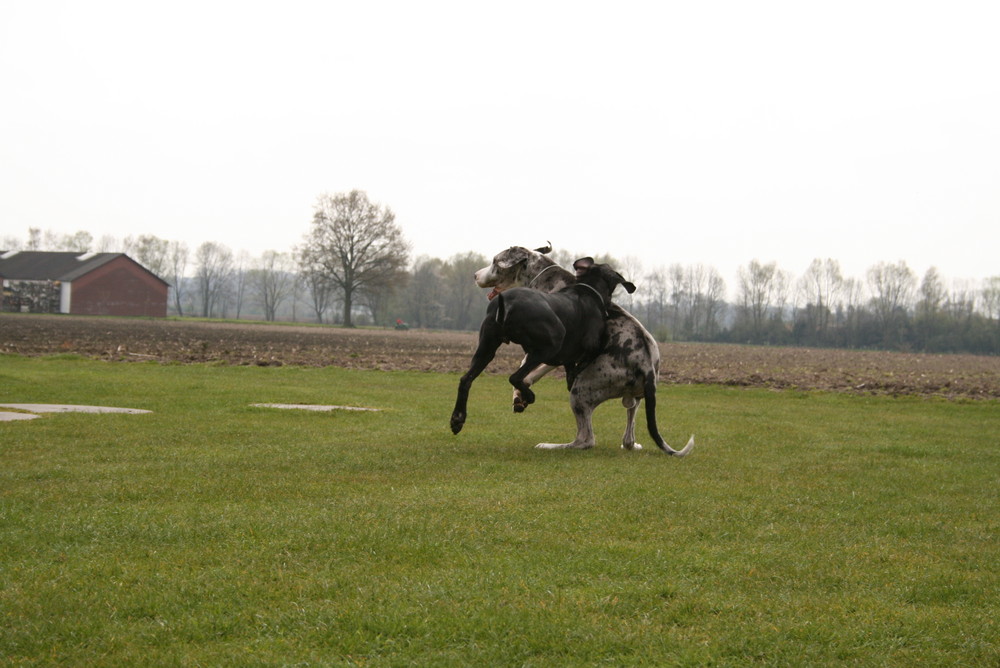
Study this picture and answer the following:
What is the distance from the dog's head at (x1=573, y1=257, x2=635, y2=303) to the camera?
10328mm

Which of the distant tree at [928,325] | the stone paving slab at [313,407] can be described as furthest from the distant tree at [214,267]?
the stone paving slab at [313,407]

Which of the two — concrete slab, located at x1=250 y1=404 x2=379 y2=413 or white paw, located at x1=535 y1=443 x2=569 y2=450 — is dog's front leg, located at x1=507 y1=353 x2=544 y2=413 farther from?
concrete slab, located at x1=250 y1=404 x2=379 y2=413

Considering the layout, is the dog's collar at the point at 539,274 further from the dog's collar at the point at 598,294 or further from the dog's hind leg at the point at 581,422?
the dog's hind leg at the point at 581,422

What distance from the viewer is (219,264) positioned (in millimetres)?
159500

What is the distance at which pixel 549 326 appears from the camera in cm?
894

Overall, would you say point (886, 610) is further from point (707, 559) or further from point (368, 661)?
point (368, 661)

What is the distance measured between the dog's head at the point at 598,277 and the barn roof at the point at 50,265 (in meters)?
87.4

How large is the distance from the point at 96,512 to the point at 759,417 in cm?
1188

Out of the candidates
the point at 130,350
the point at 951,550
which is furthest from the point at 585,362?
the point at 130,350

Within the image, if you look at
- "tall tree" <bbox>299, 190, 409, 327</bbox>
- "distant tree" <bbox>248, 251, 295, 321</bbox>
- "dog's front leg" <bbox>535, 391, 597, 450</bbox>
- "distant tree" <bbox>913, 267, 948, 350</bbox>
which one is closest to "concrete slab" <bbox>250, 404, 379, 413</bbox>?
"dog's front leg" <bbox>535, 391, 597, 450</bbox>

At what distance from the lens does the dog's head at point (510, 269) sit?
10602mm

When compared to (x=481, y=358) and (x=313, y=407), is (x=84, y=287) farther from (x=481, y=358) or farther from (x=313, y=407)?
(x=481, y=358)

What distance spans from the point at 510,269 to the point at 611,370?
173 centimetres

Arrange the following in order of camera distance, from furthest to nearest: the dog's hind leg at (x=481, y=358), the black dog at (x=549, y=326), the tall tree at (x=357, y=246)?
the tall tree at (x=357, y=246) < the black dog at (x=549, y=326) < the dog's hind leg at (x=481, y=358)
